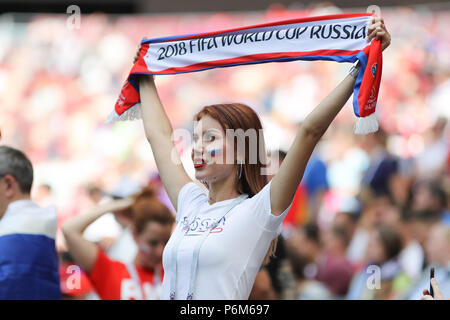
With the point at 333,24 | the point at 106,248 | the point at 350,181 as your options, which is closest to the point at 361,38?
the point at 333,24

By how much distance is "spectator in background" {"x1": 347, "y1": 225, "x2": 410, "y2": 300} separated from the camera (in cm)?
592

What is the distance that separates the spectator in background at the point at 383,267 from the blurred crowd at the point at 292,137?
13 mm

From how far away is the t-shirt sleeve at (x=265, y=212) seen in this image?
3182 millimetres

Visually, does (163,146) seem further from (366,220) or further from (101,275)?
(366,220)

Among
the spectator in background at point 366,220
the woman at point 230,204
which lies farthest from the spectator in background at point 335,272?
the woman at point 230,204

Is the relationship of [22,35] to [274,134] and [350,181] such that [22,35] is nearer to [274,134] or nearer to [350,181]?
[274,134]

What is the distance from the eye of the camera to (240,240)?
3191 mm

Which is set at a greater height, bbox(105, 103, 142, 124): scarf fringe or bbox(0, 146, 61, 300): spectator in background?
bbox(105, 103, 142, 124): scarf fringe

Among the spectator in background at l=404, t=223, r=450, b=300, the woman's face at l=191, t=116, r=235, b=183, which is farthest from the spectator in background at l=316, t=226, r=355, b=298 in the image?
the woman's face at l=191, t=116, r=235, b=183

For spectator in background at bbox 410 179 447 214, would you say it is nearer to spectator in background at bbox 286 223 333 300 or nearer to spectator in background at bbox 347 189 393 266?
spectator in background at bbox 347 189 393 266

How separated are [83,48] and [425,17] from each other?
→ 5234 millimetres

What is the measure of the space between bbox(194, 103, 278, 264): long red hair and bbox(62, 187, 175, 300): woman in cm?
122

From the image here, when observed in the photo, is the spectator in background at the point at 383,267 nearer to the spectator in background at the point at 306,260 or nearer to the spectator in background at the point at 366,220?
the spectator in background at the point at 306,260

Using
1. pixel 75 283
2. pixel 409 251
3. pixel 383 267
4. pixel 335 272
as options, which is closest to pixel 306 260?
pixel 335 272
